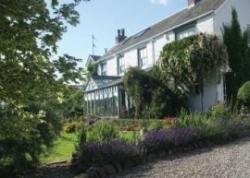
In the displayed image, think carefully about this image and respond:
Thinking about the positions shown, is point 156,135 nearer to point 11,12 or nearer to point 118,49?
point 11,12

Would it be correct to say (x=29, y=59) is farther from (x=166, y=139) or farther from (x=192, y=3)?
(x=192, y=3)

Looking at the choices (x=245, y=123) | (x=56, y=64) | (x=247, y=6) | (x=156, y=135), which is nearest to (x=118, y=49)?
(x=247, y=6)

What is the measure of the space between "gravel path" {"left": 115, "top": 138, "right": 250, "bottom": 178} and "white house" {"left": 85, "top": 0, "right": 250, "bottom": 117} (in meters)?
16.3

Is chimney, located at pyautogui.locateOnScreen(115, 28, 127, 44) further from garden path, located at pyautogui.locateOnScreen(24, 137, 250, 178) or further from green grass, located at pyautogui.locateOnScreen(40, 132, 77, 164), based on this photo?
garden path, located at pyautogui.locateOnScreen(24, 137, 250, 178)

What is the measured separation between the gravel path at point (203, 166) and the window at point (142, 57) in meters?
25.4

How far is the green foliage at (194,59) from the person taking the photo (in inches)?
1075

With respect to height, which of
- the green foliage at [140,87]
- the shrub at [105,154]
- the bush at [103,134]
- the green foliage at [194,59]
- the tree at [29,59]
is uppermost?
the green foliage at [194,59]

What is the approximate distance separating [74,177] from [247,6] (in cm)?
2329

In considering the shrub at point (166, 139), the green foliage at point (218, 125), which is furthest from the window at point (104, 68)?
the shrub at point (166, 139)

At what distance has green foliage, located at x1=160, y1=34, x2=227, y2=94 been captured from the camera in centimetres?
2731

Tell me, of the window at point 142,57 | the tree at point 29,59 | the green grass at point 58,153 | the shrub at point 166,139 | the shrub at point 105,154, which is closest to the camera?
the tree at point 29,59

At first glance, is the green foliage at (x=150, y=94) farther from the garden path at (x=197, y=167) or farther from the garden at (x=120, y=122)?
the garden path at (x=197, y=167)

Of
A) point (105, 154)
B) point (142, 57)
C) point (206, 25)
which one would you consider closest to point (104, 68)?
point (142, 57)

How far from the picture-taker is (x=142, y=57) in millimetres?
37969
